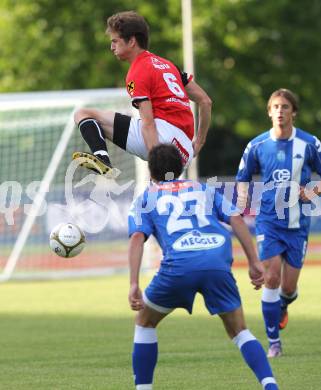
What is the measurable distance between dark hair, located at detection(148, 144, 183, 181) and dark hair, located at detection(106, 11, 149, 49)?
1.73 m

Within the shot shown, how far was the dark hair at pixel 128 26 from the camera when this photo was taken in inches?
325

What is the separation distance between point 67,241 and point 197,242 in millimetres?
1801

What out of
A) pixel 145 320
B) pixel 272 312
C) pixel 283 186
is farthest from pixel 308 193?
pixel 145 320

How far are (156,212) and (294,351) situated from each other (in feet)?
11.3

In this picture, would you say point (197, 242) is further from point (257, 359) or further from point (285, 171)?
point (285, 171)

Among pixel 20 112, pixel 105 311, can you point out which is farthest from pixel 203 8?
Answer: pixel 105 311

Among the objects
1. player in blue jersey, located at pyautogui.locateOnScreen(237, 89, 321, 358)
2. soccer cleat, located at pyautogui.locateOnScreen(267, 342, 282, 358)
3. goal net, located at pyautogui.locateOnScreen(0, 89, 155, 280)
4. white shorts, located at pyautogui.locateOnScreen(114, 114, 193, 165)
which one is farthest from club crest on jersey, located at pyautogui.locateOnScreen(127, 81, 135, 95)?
goal net, located at pyautogui.locateOnScreen(0, 89, 155, 280)

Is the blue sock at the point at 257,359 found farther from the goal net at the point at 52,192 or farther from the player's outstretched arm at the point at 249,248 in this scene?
the goal net at the point at 52,192

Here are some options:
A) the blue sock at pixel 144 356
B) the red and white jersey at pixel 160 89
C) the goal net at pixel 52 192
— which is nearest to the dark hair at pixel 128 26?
the red and white jersey at pixel 160 89

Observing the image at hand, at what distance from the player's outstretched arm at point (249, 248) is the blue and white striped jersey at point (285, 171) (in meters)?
3.41

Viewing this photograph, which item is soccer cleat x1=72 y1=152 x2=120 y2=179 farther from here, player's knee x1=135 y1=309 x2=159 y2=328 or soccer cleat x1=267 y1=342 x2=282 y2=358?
soccer cleat x1=267 y1=342 x2=282 y2=358

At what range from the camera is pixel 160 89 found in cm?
834

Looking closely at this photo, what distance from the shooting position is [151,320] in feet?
23.5

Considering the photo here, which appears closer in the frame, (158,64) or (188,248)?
(188,248)
